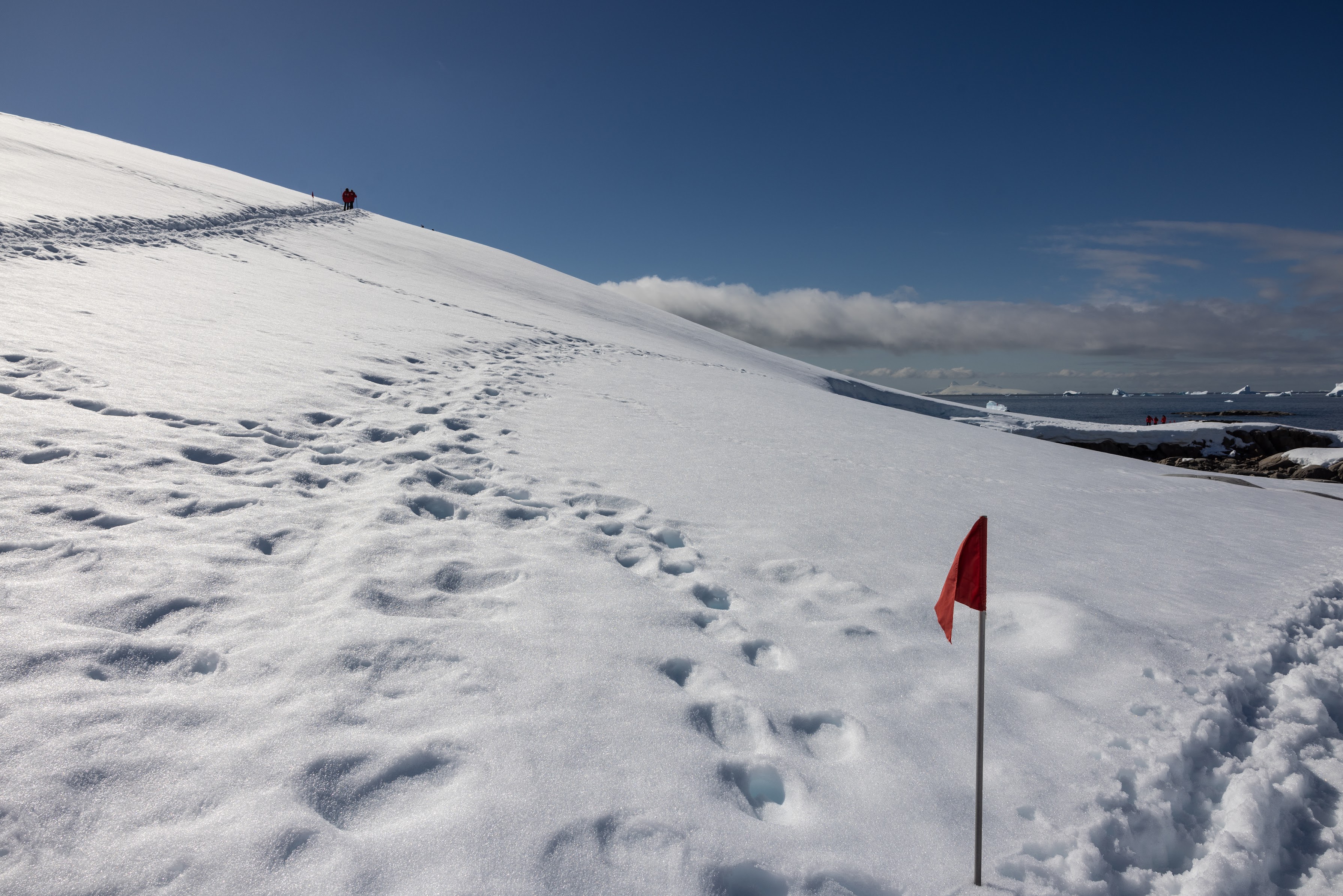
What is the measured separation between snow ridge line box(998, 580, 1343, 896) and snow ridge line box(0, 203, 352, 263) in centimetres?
1514

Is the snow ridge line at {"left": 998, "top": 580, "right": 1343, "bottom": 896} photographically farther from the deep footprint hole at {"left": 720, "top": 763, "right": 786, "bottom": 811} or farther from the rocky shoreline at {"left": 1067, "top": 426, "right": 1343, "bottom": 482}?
the rocky shoreline at {"left": 1067, "top": 426, "right": 1343, "bottom": 482}

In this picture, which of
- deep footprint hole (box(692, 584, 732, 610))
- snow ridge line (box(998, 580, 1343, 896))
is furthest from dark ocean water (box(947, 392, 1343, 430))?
deep footprint hole (box(692, 584, 732, 610))

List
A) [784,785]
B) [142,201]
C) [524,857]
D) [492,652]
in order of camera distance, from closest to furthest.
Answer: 1. [524,857]
2. [784,785]
3. [492,652]
4. [142,201]

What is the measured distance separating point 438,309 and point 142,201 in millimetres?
12869

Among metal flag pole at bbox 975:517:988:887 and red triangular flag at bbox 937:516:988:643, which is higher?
red triangular flag at bbox 937:516:988:643

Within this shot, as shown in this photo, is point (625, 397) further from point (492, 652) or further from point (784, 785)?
point (784, 785)

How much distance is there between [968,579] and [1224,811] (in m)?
1.69

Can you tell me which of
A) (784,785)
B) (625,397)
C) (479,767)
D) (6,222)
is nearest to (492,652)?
(479,767)

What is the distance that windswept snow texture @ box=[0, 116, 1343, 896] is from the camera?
7.23ft

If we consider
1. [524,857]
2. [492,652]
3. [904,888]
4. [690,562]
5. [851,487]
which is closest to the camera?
[524,857]

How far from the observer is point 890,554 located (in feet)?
16.6

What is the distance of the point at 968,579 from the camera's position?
8.36 ft

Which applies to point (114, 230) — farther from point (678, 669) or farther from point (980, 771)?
point (980, 771)

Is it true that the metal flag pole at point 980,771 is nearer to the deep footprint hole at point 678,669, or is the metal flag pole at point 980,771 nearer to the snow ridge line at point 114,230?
the deep footprint hole at point 678,669
